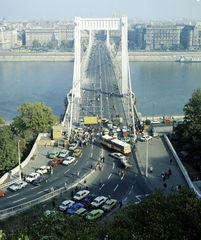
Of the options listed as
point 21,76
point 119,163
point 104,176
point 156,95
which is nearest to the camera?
point 104,176

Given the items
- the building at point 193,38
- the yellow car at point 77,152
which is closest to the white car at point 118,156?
the yellow car at point 77,152

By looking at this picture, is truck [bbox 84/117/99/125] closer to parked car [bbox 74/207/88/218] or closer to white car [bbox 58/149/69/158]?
white car [bbox 58/149/69/158]

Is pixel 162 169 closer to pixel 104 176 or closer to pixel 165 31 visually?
pixel 104 176

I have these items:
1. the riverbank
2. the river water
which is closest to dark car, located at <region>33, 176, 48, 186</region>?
the river water

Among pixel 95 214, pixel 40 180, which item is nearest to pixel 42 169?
pixel 40 180

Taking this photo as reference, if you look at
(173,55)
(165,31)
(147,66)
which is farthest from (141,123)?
(165,31)

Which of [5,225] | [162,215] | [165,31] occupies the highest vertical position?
[165,31]

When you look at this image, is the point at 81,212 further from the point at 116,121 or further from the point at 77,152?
the point at 116,121
